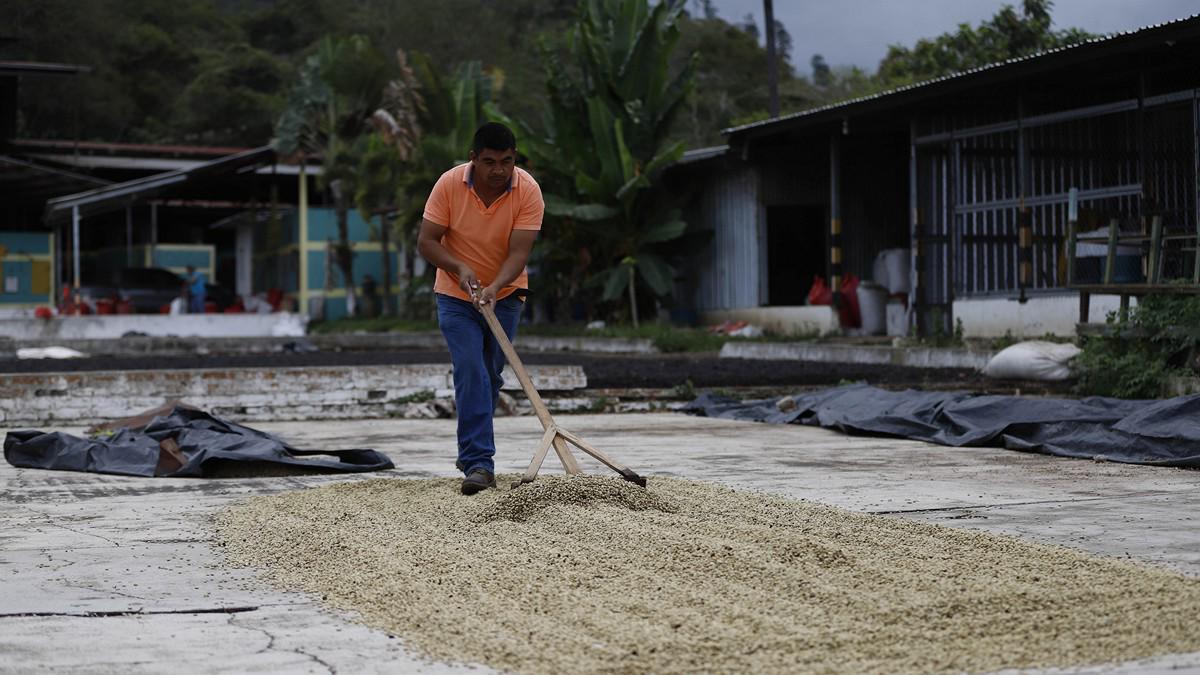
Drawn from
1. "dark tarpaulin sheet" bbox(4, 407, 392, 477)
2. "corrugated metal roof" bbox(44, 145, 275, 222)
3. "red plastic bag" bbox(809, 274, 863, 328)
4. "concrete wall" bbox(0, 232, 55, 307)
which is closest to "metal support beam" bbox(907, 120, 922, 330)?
"red plastic bag" bbox(809, 274, 863, 328)

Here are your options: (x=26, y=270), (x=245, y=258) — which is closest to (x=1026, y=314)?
(x=26, y=270)

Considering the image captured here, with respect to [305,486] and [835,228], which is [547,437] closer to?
[305,486]

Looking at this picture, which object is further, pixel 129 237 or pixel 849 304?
pixel 129 237

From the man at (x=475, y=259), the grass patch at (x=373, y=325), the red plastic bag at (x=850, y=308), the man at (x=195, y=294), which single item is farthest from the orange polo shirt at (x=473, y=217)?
the man at (x=195, y=294)

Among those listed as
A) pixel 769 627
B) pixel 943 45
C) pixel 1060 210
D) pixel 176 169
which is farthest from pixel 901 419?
pixel 176 169

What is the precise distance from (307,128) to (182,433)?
22452 mm

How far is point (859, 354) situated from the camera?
14477mm

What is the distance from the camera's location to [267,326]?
25453 mm

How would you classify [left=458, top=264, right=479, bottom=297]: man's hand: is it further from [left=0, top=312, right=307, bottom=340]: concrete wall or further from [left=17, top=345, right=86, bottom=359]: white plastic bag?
[left=0, top=312, right=307, bottom=340]: concrete wall

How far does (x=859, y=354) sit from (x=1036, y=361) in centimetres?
381

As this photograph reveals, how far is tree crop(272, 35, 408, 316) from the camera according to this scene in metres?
26.4

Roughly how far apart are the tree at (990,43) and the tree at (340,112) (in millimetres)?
11085

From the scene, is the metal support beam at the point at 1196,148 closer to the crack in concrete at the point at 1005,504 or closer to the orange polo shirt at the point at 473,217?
the crack in concrete at the point at 1005,504

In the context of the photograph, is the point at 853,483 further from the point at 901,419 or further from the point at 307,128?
the point at 307,128
